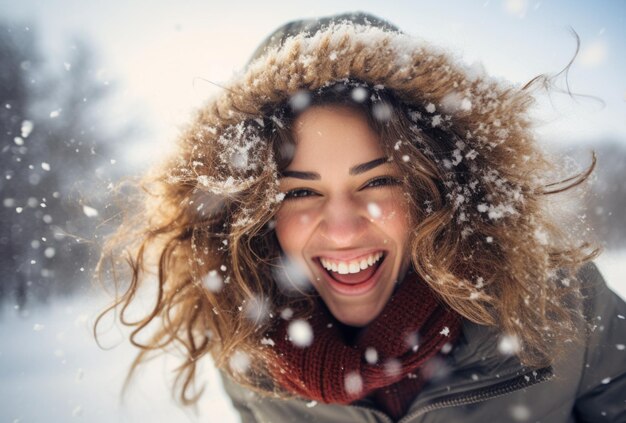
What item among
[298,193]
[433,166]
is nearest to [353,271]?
[298,193]

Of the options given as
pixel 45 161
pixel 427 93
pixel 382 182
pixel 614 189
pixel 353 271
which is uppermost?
pixel 427 93

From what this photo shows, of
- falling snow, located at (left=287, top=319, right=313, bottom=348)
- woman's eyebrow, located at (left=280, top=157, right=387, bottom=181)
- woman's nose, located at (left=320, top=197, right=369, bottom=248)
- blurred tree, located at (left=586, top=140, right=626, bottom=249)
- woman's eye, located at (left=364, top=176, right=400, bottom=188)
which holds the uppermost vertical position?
woman's eyebrow, located at (left=280, top=157, right=387, bottom=181)

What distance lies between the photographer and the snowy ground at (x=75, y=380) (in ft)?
12.1

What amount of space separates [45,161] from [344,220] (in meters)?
7.59

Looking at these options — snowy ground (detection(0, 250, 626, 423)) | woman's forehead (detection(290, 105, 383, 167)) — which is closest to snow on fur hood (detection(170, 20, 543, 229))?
woman's forehead (detection(290, 105, 383, 167))

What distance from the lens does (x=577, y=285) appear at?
1694mm

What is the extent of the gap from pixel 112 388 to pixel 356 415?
346 cm

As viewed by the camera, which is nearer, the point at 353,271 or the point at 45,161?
the point at 353,271

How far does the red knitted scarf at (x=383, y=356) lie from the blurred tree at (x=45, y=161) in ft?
17.7

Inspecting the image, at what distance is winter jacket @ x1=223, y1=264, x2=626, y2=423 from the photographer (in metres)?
1.66

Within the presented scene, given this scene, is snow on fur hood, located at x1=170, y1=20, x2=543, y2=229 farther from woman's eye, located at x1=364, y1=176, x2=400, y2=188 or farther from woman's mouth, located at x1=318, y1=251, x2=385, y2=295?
woman's mouth, located at x1=318, y1=251, x2=385, y2=295

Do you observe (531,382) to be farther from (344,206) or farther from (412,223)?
(344,206)

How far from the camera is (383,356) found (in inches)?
66.4

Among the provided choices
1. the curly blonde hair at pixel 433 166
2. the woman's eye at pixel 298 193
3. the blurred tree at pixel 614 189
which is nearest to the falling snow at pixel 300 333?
the curly blonde hair at pixel 433 166
